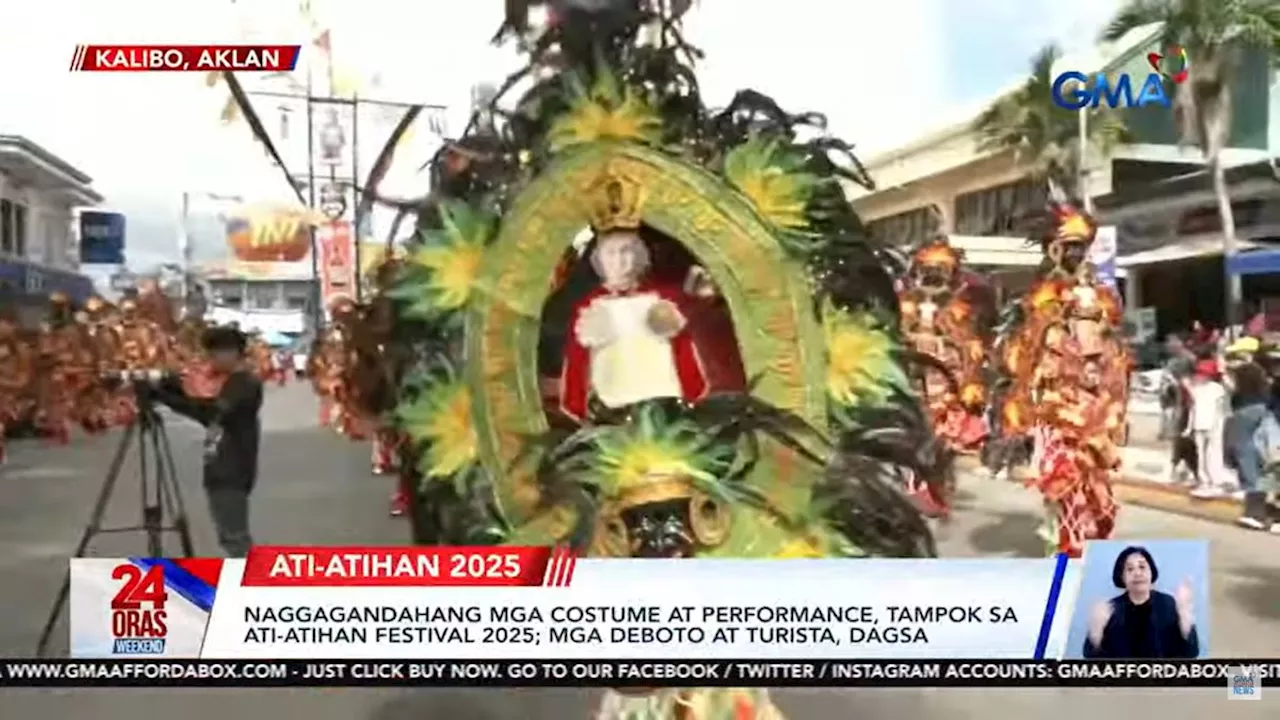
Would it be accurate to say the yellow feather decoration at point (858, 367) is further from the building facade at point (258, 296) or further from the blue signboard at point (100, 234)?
the blue signboard at point (100, 234)

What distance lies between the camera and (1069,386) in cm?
258

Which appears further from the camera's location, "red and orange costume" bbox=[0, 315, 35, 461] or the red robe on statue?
the red robe on statue

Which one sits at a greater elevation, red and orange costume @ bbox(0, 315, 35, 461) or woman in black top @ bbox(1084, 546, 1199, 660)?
red and orange costume @ bbox(0, 315, 35, 461)

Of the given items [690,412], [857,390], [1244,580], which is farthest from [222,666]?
[1244,580]

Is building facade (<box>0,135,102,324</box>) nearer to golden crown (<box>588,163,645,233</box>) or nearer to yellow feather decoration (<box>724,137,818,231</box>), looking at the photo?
golden crown (<box>588,163,645,233</box>)

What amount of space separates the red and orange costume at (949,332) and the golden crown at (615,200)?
0.54 metres

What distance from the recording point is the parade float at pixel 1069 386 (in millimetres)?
2531

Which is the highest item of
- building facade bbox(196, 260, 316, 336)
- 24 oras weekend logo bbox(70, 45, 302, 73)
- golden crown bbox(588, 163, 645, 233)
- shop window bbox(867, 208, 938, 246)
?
24 oras weekend logo bbox(70, 45, 302, 73)

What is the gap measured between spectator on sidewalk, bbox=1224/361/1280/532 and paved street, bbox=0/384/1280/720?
135mm

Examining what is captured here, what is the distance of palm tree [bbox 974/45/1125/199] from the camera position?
246 centimetres

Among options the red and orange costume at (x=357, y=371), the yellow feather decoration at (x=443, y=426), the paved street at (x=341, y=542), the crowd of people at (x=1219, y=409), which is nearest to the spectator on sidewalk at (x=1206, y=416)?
the crowd of people at (x=1219, y=409)

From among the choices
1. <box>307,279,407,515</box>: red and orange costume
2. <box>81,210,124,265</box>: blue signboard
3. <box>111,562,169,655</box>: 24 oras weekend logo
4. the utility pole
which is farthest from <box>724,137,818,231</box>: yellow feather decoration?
<box>111,562,169,655</box>: 24 oras weekend logo

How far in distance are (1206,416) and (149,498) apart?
2020mm
